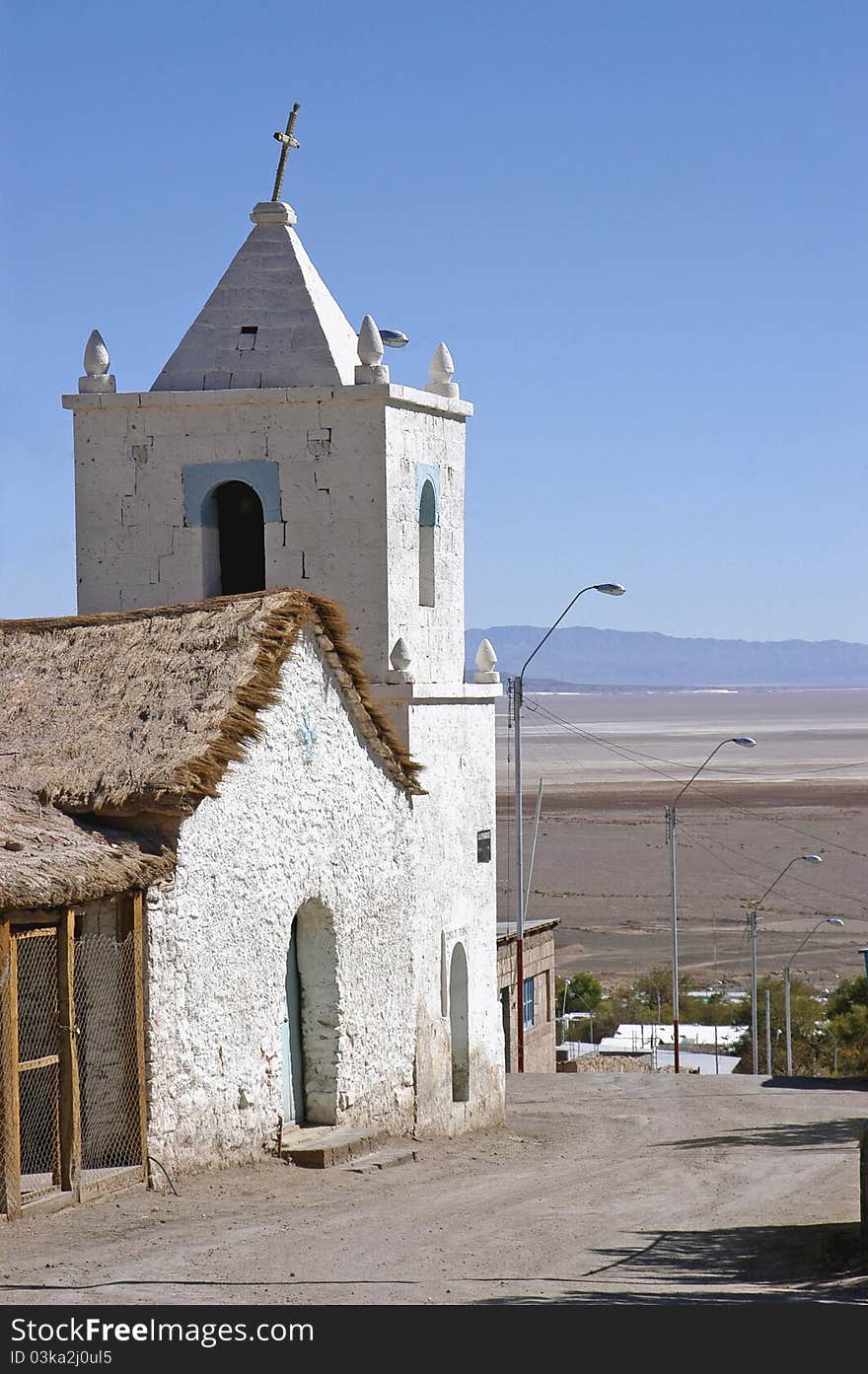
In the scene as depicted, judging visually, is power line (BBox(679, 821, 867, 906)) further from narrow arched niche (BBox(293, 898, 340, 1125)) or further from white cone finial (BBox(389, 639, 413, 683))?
narrow arched niche (BBox(293, 898, 340, 1125))

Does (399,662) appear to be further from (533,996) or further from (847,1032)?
(847,1032)

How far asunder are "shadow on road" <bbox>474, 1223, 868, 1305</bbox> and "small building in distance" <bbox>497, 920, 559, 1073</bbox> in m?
20.2

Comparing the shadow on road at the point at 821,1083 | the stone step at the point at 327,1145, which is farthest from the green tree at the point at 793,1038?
the stone step at the point at 327,1145

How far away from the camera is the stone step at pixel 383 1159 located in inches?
600

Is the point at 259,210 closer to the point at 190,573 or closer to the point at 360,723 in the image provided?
the point at 190,573

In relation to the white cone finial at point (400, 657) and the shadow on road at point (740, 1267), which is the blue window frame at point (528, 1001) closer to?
the white cone finial at point (400, 657)

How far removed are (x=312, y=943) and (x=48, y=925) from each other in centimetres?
435

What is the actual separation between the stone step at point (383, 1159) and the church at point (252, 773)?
1.58ft

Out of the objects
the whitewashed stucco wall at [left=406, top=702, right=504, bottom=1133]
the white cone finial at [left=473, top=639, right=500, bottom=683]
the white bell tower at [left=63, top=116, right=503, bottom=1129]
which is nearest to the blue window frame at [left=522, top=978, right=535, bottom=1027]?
the whitewashed stucco wall at [left=406, top=702, right=504, bottom=1133]

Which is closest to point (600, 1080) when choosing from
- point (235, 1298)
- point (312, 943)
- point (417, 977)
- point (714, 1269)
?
point (417, 977)

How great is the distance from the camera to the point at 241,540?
19.3 metres

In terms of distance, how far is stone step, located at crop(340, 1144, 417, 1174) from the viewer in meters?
15.2

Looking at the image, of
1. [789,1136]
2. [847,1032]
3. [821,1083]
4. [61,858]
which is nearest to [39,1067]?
[61,858]

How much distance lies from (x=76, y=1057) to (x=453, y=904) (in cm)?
739
